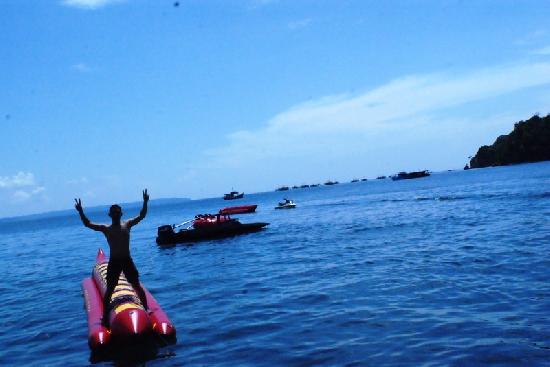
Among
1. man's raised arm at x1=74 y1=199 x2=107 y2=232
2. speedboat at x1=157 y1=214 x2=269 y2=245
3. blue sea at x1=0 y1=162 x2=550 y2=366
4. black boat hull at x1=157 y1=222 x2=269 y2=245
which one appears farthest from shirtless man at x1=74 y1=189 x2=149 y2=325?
black boat hull at x1=157 y1=222 x2=269 y2=245

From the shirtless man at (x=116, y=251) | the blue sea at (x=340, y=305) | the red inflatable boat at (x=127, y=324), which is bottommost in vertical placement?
the blue sea at (x=340, y=305)

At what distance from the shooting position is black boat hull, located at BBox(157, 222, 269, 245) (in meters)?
36.4

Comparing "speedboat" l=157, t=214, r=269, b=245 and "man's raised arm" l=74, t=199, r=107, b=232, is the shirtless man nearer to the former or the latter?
"man's raised arm" l=74, t=199, r=107, b=232

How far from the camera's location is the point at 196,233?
121 feet

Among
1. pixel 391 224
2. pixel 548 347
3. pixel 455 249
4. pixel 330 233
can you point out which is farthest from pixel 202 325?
pixel 391 224

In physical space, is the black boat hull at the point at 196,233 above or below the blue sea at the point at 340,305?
above

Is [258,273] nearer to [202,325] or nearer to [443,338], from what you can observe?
[202,325]

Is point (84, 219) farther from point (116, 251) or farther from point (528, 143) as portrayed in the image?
point (528, 143)

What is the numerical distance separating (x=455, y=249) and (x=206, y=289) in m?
10.8

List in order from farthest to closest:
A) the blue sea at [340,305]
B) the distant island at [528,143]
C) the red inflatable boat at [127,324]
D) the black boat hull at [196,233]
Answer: the distant island at [528,143] → the black boat hull at [196,233] → the red inflatable boat at [127,324] → the blue sea at [340,305]

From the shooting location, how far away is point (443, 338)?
10.1 m

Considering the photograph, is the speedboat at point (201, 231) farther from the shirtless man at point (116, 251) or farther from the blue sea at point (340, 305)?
the shirtless man at point (116, 251)

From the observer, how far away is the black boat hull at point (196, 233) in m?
36.4

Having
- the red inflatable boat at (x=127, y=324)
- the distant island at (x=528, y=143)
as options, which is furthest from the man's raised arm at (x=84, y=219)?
the distant island at (x=528, y=143)
